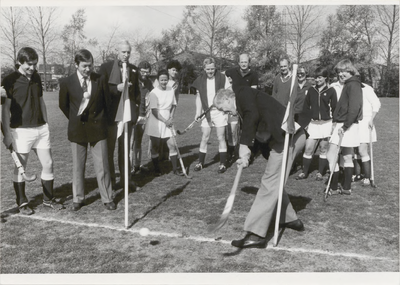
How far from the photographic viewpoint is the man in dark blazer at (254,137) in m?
4.46

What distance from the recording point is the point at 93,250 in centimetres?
448

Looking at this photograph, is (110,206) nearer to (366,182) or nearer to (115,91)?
(115,91)

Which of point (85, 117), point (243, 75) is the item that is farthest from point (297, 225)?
point (243, 75)

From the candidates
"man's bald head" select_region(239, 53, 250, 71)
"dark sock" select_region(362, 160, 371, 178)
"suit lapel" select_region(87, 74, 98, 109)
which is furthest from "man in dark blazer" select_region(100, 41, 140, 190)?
"dark sock" select_region(362, 160, 371, 178)

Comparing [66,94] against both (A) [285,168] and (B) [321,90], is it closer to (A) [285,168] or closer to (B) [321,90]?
(A) [285,168]

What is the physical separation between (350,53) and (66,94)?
40.1 metres

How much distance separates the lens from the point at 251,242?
4551 millimetres

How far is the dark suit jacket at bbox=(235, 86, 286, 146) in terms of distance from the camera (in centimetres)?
446

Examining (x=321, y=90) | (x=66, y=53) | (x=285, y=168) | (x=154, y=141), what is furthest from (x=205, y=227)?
(x=66, y=53)

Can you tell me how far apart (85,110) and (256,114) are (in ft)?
9.09

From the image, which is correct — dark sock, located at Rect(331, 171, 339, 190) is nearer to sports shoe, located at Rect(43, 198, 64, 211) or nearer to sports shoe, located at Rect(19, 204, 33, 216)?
sports shoe, located at Rect(43, 198, 64, 211)

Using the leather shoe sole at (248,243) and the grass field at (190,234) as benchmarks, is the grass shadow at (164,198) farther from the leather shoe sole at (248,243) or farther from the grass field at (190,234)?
the leather shoe sole at (248,243)

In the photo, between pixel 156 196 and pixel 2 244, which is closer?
pixel 2 244

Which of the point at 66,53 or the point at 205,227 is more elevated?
the point at 66,53
